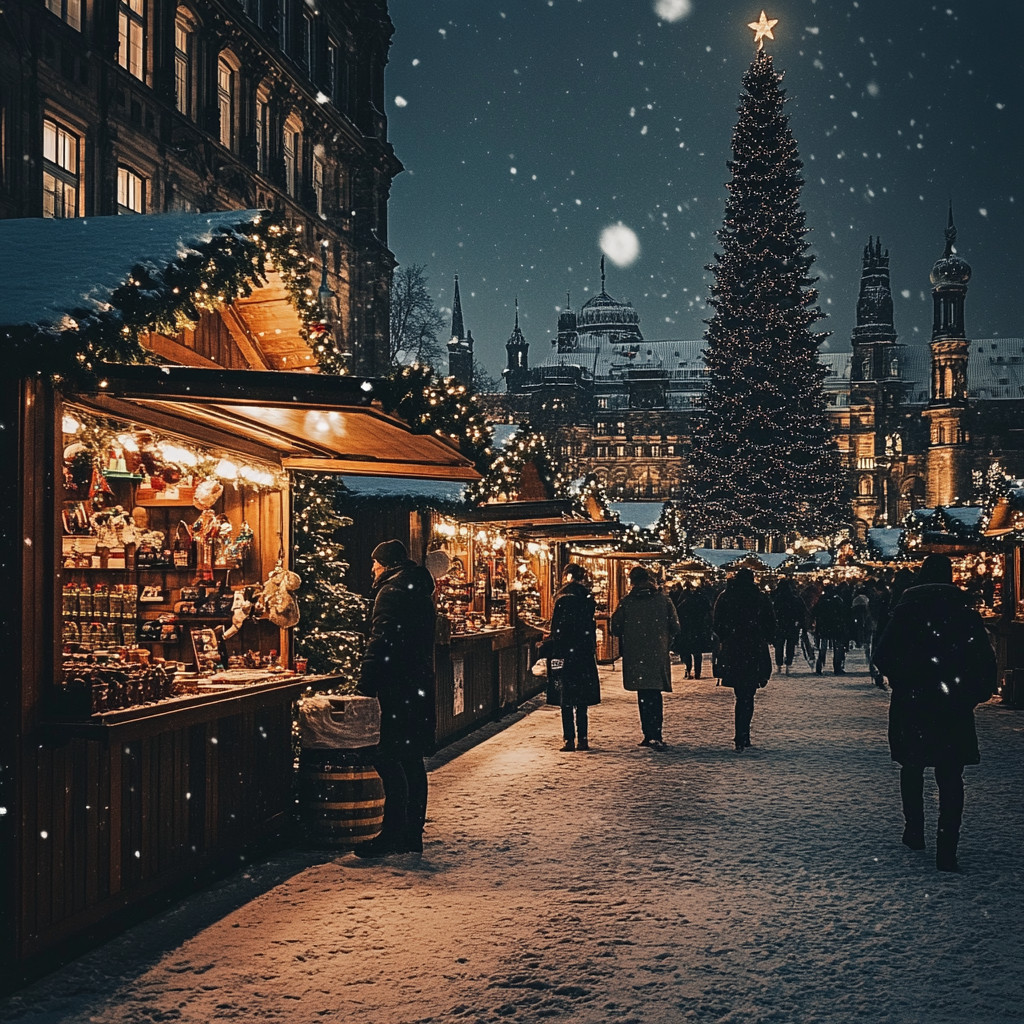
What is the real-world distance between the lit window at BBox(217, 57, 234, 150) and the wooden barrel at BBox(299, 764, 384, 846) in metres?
20.3

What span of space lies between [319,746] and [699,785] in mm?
3751

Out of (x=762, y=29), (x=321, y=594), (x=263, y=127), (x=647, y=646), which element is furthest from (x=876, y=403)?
(x=321, y=594)

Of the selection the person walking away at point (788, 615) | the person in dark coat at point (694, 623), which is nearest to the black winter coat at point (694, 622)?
the person in dark coat at point (694, 623)

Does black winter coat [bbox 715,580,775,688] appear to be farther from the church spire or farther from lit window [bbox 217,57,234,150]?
the church spire

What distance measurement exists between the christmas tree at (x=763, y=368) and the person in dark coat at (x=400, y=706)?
5009 centimetres

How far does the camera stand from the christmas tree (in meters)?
58.0

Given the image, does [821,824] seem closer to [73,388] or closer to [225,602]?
[225,602]

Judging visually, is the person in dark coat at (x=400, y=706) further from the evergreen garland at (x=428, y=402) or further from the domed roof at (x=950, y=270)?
the domed roof at (x=950, y=270)

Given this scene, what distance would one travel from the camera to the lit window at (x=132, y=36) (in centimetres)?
2227

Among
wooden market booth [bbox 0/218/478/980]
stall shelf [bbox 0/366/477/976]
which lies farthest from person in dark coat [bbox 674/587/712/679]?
stall shelf [bbox 0/366/477/976]

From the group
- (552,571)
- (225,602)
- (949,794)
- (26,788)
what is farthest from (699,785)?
(552,571)

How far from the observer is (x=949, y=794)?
7.91m

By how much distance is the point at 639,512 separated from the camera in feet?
121

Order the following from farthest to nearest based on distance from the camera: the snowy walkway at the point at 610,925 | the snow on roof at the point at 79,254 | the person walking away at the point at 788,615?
1. the person walking away at the point at 788,615
2. the snow on roof at the point at 79,254
3. the snowy walkway at the point at 610,925
